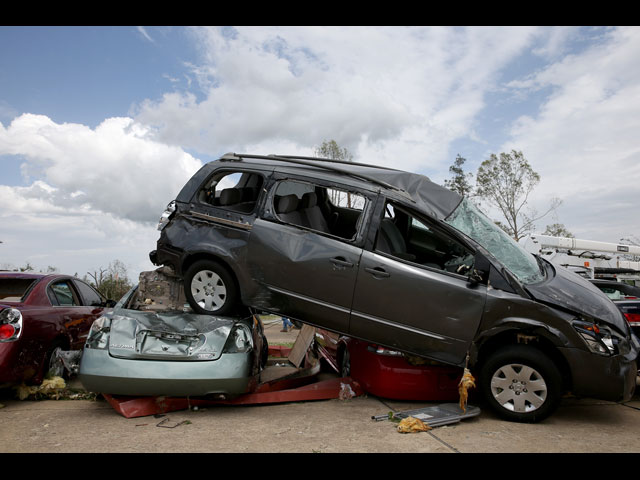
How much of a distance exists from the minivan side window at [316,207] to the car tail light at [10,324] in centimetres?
284

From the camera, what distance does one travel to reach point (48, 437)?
4074 millimetres

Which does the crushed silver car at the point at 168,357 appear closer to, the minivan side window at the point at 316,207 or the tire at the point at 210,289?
the tire at the point at 210,289

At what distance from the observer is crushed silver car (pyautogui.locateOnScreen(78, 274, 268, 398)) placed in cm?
446

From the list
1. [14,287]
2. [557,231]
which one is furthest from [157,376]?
[557,231]

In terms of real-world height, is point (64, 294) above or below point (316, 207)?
below

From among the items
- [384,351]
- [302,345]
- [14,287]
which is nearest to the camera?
[384,351]

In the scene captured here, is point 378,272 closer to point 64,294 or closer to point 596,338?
point 596,338

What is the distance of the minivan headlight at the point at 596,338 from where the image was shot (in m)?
4.36

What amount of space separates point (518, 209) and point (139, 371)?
27116 millimetres

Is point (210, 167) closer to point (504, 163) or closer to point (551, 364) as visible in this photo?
point (551, 364)

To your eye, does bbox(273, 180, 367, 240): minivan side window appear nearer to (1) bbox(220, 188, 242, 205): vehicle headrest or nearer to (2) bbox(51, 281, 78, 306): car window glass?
(1) bbox(220, 188, 242, 205): vehicle headrest

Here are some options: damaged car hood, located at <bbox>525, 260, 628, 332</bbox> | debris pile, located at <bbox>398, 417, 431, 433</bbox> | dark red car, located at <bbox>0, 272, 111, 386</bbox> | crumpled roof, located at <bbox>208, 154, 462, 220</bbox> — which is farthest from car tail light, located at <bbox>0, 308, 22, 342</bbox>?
damaged car hood, located at <bbox>525, 260, 628, 332</bbox>

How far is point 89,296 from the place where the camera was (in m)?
7.05

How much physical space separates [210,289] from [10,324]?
2.00m
